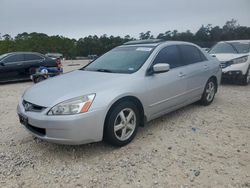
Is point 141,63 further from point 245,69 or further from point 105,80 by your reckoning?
point 245,69

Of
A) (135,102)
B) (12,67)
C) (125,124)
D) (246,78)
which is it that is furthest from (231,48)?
(12,67)

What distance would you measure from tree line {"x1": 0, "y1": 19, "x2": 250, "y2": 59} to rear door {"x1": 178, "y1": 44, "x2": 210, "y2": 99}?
21006mm

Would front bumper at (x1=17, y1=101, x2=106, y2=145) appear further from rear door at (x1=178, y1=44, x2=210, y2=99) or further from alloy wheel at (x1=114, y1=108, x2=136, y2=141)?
rear door at (x1=178, y1=44, x2=210, y2=99)

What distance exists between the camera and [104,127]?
11.1ft

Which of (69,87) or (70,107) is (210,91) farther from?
(70,107)

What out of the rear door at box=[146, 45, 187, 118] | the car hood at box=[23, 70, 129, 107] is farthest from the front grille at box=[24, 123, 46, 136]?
the rear door at box=[146, 45, 187, 118]

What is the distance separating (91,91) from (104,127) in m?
0.51

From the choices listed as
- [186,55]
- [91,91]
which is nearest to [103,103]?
[91,91]

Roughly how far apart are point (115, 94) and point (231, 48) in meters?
7.13

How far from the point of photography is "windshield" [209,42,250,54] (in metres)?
8.81

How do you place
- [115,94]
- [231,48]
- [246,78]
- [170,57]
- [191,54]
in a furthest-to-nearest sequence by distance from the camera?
[231,48]
[246,78]
[191,54]
[170,57]
[115,94]

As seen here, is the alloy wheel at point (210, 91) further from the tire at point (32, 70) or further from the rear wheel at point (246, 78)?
the tire at point (32, 70)

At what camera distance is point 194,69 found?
5027mm

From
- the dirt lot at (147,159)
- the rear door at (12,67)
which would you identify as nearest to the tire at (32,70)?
the rear door at (12,67)
